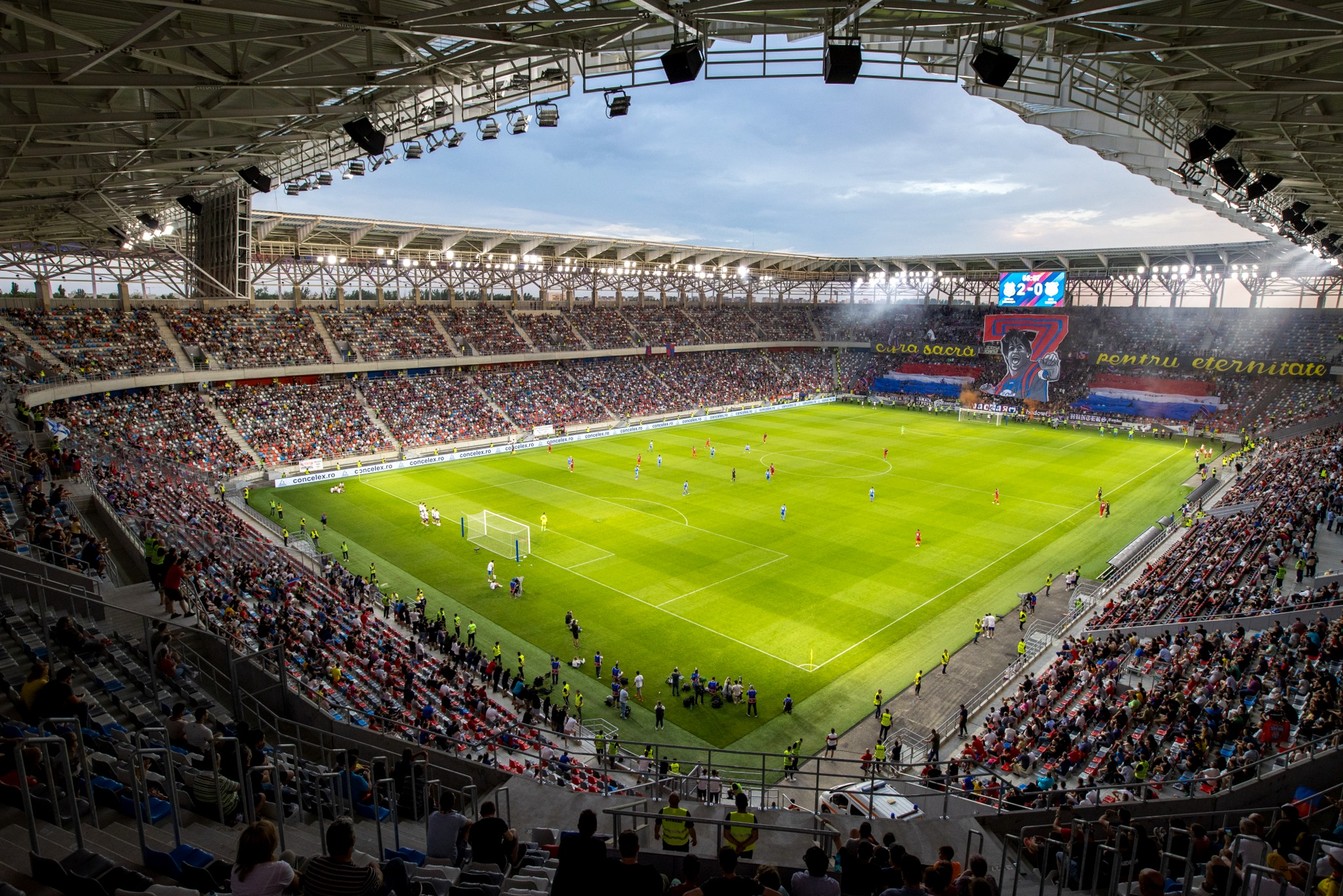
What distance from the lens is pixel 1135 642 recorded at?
65.6 feet

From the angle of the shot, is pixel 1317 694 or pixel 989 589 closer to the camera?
pixel 1317 694

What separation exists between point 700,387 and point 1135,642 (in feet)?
174

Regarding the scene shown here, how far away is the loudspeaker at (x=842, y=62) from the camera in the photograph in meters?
12.1

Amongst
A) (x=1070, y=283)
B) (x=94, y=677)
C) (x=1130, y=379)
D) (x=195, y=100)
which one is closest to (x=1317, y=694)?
(x=94, y=677)

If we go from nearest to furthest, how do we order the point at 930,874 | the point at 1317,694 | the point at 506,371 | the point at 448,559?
the point at 930,874, the point at 1317,694, the point at 448,559, the point at 506,371

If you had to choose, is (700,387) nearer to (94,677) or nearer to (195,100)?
(195,100)

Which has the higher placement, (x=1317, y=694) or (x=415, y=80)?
(x=415, y=80)

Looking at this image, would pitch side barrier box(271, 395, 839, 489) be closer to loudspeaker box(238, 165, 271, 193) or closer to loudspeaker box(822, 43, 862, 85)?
loudspeaker box(238, 165, 271, 193)

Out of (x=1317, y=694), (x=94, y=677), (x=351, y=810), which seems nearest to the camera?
(x=351, y=810)

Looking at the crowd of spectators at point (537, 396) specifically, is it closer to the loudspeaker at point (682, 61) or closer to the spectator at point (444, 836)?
the loudspeaker at point (682, 61)

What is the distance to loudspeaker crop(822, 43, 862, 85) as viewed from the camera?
1207cm

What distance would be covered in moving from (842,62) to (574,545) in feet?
77.5

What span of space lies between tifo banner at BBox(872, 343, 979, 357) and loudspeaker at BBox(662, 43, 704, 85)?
72119 mm

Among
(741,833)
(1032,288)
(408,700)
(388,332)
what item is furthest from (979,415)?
(741,833)
